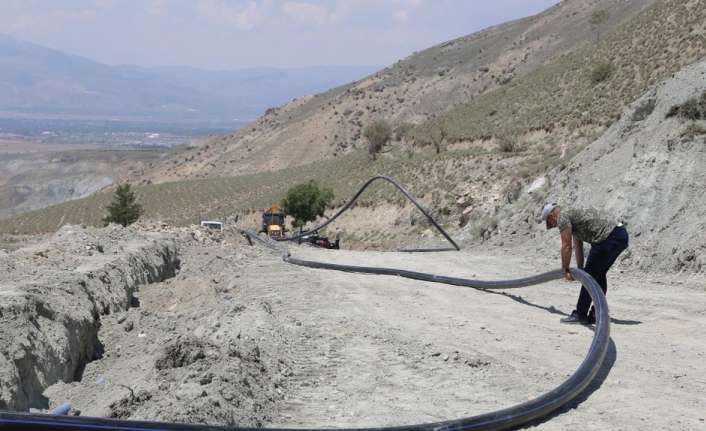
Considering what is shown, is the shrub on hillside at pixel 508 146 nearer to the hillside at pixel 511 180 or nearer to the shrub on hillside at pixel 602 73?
the hillside at pixel 511 180

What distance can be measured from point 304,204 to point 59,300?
1593 inches

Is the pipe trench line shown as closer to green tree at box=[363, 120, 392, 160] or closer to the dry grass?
the dry grass

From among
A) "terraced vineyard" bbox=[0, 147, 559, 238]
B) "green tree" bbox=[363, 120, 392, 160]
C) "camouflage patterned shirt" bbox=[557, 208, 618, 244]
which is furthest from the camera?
"green tree" bbox=[363, 120, 392, 160]

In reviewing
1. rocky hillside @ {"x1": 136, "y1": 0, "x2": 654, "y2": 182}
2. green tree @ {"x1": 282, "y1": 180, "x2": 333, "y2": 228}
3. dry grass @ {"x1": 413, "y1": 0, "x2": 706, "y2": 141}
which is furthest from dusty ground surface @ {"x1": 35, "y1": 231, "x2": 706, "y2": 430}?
rocky hillside @ {"x1": 136, "y1": 0, "x2": 654, "y2": 182}

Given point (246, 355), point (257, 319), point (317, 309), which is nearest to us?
point (246, 355)

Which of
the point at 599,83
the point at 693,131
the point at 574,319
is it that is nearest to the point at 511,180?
the point at 693,131

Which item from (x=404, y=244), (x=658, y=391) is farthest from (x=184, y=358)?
(x=404, y=244)

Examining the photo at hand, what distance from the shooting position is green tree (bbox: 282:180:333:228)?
174ft

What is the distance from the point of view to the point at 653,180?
19.0 m

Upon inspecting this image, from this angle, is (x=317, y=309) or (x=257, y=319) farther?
(x=317, y=309)

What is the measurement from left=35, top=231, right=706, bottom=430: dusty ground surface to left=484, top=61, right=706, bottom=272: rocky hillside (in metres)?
1.17

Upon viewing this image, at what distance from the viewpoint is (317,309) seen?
41.2ft

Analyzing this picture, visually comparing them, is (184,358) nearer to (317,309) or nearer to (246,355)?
(246,355)

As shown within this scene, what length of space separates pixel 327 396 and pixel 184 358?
196 cm
